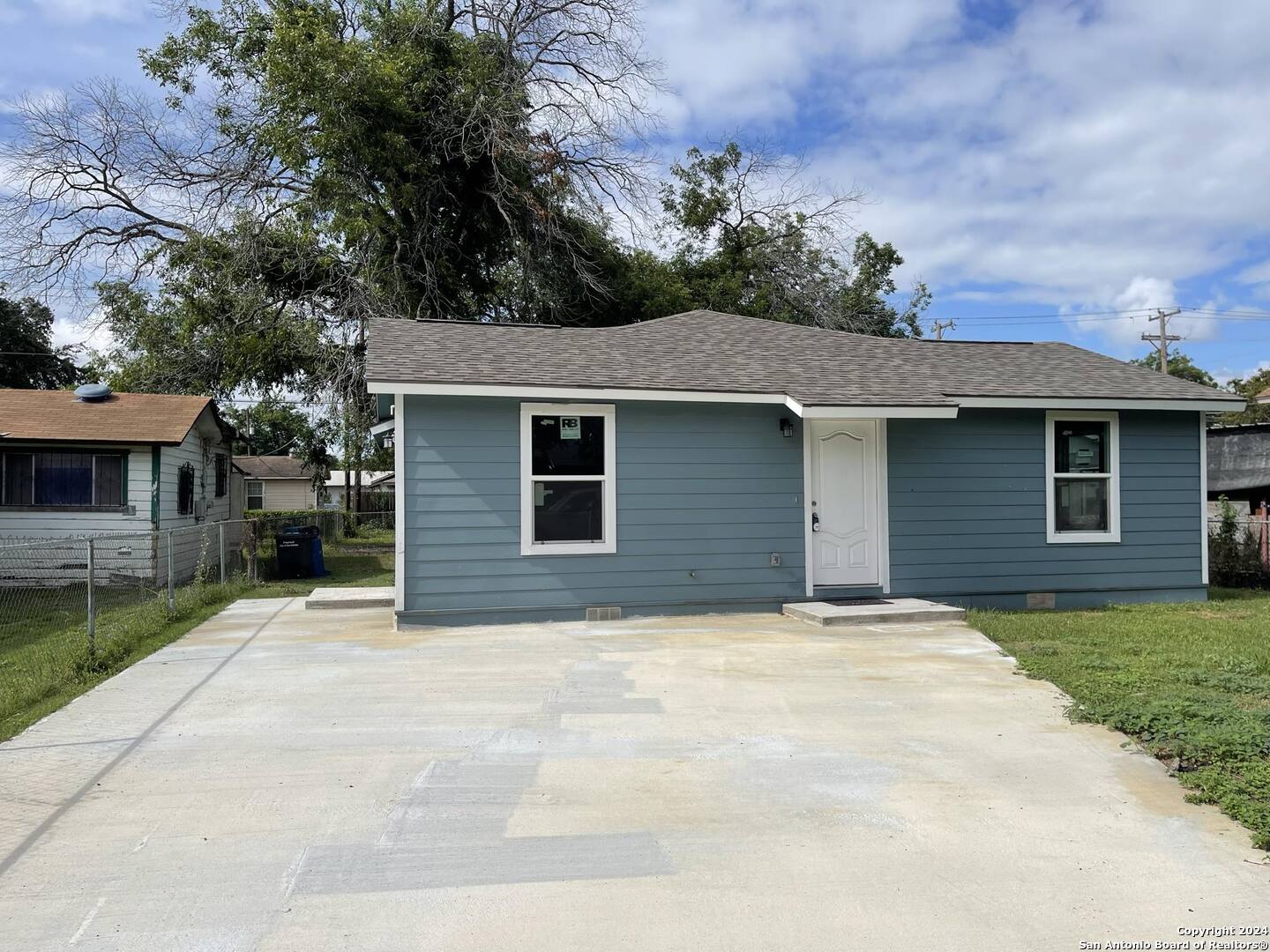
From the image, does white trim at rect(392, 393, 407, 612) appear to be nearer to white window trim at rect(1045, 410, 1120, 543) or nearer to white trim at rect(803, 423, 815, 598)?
white trim at rect(803, 423, 815, 598)

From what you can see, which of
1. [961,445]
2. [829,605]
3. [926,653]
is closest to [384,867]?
[926,653]

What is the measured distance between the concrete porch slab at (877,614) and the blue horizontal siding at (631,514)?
0.63 meters

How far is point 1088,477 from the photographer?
35.0 ft

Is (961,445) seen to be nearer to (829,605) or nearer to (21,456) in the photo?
(829,605)

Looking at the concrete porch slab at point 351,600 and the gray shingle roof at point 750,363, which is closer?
the gray shingle roof at point 750,363

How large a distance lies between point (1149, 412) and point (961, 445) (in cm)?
260

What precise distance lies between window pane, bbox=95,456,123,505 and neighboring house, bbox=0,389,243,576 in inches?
0.6

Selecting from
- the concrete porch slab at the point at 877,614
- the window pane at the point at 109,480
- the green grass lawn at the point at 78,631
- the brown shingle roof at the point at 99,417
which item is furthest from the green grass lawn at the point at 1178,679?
the window pane at the point at 109,480

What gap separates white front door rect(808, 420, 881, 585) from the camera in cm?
988

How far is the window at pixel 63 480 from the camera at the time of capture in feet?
48.0

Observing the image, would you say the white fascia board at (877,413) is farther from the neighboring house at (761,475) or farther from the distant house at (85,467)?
the distant house at (85,467)

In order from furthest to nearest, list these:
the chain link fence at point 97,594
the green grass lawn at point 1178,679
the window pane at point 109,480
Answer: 1. the window pane at point 109,480
2. the chain link fence at point 97,594
3. the green grass lawn at point 1178,679

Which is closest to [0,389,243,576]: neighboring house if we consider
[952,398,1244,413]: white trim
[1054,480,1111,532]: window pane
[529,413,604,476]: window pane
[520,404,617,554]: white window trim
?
[520,404,617,554]: white window trim

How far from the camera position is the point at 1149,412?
10797mm
